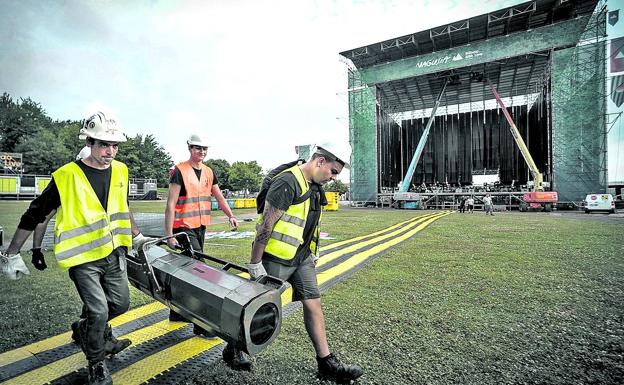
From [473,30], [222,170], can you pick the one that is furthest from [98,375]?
[222,170]

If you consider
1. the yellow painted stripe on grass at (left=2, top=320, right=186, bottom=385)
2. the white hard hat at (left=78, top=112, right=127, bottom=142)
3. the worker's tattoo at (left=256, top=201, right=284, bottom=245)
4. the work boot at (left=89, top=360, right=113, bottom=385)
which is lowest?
the yellow painted stripe on grass at (left=2, top=320, right=186, bottom=385)

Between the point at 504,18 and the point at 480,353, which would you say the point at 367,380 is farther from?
the point at 504,18

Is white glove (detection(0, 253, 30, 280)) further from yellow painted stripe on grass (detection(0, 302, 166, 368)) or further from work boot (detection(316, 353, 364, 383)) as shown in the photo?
work boot (detection(316, 353, 364, 383))

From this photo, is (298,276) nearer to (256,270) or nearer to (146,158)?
(256,270)

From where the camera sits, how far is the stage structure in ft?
80.9

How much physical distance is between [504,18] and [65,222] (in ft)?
101

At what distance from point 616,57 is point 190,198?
32.7m

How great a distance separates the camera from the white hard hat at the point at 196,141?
3494mm

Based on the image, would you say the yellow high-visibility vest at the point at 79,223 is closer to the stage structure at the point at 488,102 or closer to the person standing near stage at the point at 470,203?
the person standing near stage at the point at 470,203

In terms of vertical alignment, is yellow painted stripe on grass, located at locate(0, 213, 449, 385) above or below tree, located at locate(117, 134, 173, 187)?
below

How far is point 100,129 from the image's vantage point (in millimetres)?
2322

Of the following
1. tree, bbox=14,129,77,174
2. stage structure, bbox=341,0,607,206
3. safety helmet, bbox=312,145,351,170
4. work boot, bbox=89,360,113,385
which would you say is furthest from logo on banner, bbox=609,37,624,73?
tree, bbox=14,129,77,174

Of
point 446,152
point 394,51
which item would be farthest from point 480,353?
point 446,152

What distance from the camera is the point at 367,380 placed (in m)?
2.29
